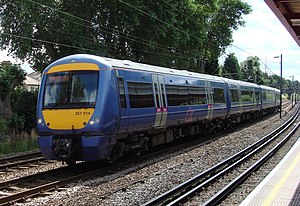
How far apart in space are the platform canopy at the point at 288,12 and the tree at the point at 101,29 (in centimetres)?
1602

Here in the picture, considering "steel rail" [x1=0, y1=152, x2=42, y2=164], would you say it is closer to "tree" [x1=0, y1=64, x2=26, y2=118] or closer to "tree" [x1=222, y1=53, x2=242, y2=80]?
"tree" [x1=0, y1=64, x2=26, y2=118]

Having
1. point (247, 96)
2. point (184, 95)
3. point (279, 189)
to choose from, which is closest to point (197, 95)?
point (184, 95)

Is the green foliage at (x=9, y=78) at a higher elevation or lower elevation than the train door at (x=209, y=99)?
higher

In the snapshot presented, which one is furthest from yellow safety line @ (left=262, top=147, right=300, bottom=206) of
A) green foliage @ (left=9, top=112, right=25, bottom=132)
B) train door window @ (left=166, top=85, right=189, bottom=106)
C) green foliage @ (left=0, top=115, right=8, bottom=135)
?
green foliage @ (left=9, top=112, right=25, bottom=132)

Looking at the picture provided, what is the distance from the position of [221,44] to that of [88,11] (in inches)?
955

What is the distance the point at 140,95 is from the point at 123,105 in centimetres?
123

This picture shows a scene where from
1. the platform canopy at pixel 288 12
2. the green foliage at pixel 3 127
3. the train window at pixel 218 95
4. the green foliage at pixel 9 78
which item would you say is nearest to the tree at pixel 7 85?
the green foliage at pixel 9 78

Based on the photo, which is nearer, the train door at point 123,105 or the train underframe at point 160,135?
the train door at point 123,105

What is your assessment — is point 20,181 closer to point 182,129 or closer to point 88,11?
point 182,129

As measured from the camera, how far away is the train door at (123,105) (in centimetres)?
1108

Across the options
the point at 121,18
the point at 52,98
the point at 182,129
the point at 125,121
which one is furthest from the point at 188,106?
the point at 121,18

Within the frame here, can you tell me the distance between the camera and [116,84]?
11.0 metres

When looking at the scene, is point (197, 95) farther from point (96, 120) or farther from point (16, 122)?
point (16, 122)

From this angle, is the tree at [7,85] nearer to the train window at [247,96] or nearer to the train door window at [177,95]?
the train door window at [177,95]
